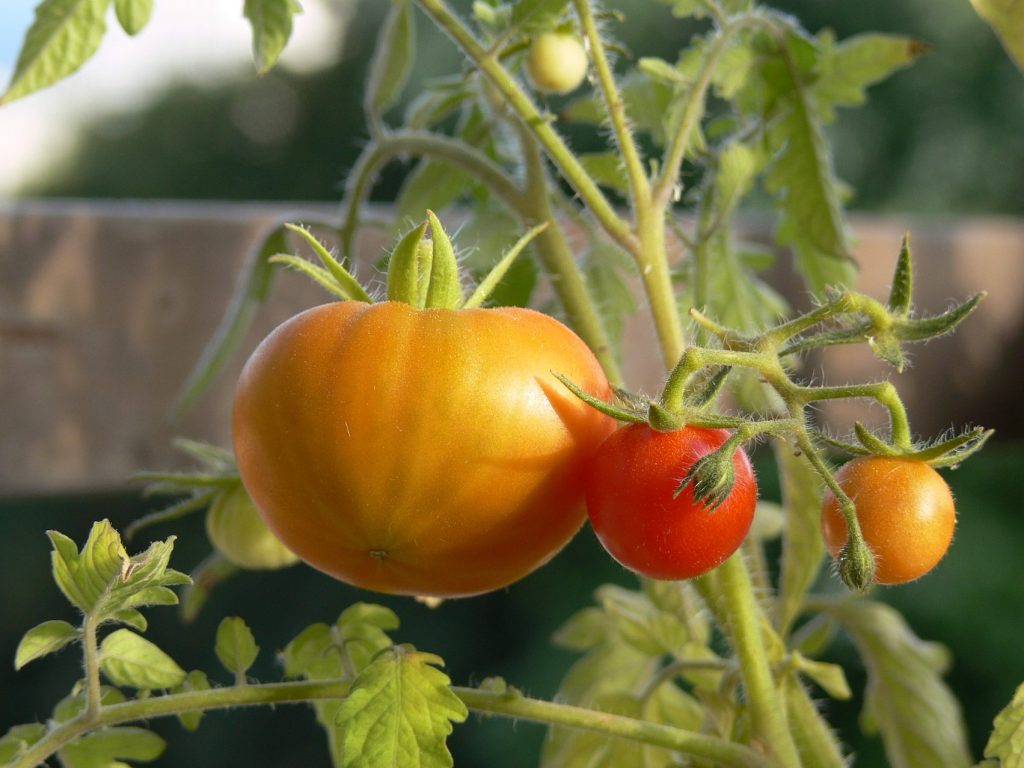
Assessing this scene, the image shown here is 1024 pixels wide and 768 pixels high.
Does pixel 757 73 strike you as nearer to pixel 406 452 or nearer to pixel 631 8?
pixel 406 452

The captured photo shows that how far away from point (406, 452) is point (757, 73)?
27cm

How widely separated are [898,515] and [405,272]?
13 cm

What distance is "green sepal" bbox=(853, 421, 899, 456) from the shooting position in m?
0.27

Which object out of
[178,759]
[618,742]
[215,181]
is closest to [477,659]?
[178,759]

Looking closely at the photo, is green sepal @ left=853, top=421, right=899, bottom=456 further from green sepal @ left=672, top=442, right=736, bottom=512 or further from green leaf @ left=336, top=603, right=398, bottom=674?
green leaf @ left=336, top=603, right=398, bottom=674

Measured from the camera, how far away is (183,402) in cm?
43

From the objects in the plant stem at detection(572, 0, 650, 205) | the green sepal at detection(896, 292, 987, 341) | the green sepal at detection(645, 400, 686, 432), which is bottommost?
the green sepal at detection(645, 400, 686, 432)

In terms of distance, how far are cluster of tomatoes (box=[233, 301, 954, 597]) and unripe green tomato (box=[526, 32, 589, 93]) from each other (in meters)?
0.15

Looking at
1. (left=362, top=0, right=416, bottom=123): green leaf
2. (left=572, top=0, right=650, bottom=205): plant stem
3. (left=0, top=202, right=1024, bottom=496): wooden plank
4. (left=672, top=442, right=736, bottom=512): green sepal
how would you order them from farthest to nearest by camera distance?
(left=0, top=202, right=1024, bottom=496): wooden plank → (left=362, top=0, right=416, bottom=123): green leaf → (left=572, top=0, right=650, bottom=205): plant stem → (left=672, top=442, right=736, bottom=512): green sepal

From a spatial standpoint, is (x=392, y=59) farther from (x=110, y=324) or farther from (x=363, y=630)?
(x=110, y=324)

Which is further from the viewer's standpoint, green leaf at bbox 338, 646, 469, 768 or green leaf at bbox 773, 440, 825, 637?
green leaf at bbox 773, 440, 825, 637

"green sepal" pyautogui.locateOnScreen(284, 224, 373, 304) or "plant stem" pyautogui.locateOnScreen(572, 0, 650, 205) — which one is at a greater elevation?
"plant stem" pyautogui.locateOnScreen(572, 0, 650, 205)

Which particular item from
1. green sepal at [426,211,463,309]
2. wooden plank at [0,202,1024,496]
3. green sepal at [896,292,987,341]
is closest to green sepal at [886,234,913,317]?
green sepal at [896,292,987,341]

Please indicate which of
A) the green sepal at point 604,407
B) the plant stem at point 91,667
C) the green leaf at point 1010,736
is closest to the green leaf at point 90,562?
the plant stem at point 91,667
